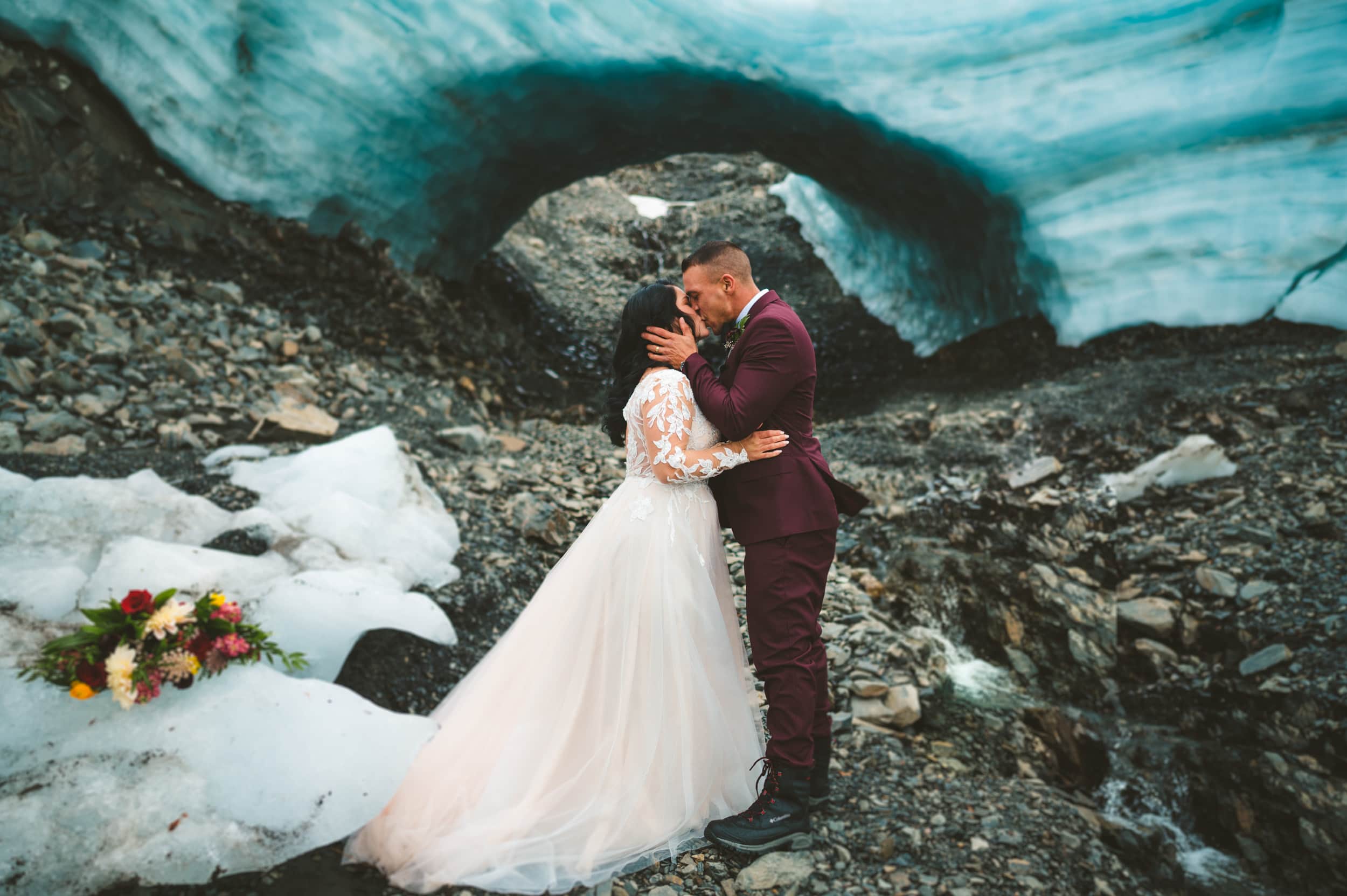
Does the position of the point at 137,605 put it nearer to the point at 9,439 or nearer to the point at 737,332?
the point at 737,332

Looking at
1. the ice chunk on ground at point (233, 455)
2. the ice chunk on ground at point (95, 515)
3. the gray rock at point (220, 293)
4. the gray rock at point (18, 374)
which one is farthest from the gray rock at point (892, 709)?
the gray rock at point (220, 293)

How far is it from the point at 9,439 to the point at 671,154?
22.6ft

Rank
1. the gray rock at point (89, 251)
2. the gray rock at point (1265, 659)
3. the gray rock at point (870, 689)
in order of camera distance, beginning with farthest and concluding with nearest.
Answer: the gray rock at point (89, 251)
the gray rock at point (1265, 659)
the gray rock at point (870, 689)

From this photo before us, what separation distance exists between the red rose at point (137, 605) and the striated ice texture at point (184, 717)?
0.87 feet

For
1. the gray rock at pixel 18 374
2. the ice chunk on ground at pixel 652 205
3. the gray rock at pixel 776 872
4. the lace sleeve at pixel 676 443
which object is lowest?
the gray rock at pixel 776 872

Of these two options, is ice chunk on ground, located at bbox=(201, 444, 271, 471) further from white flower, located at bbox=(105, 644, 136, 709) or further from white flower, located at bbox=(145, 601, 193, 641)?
white flower, located at bbox=(105, 644, 136, 709)

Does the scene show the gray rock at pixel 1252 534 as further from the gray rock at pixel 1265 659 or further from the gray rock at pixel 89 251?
the gray rock at pixel 89 251

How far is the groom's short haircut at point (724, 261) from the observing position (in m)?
2.64

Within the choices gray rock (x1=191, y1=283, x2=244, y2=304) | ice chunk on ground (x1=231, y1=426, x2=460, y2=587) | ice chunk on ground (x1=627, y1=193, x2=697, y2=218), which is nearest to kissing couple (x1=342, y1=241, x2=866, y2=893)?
ice chunk on ground (x1=231, y1=426, x2=460, y2=587)

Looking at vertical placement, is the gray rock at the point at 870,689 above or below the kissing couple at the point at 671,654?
below

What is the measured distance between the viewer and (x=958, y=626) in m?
4.98

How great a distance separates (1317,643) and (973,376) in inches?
194

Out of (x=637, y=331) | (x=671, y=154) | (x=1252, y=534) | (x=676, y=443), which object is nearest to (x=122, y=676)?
(x=676, y=443)

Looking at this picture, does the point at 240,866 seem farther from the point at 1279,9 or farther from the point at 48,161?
the point at 1279,9
